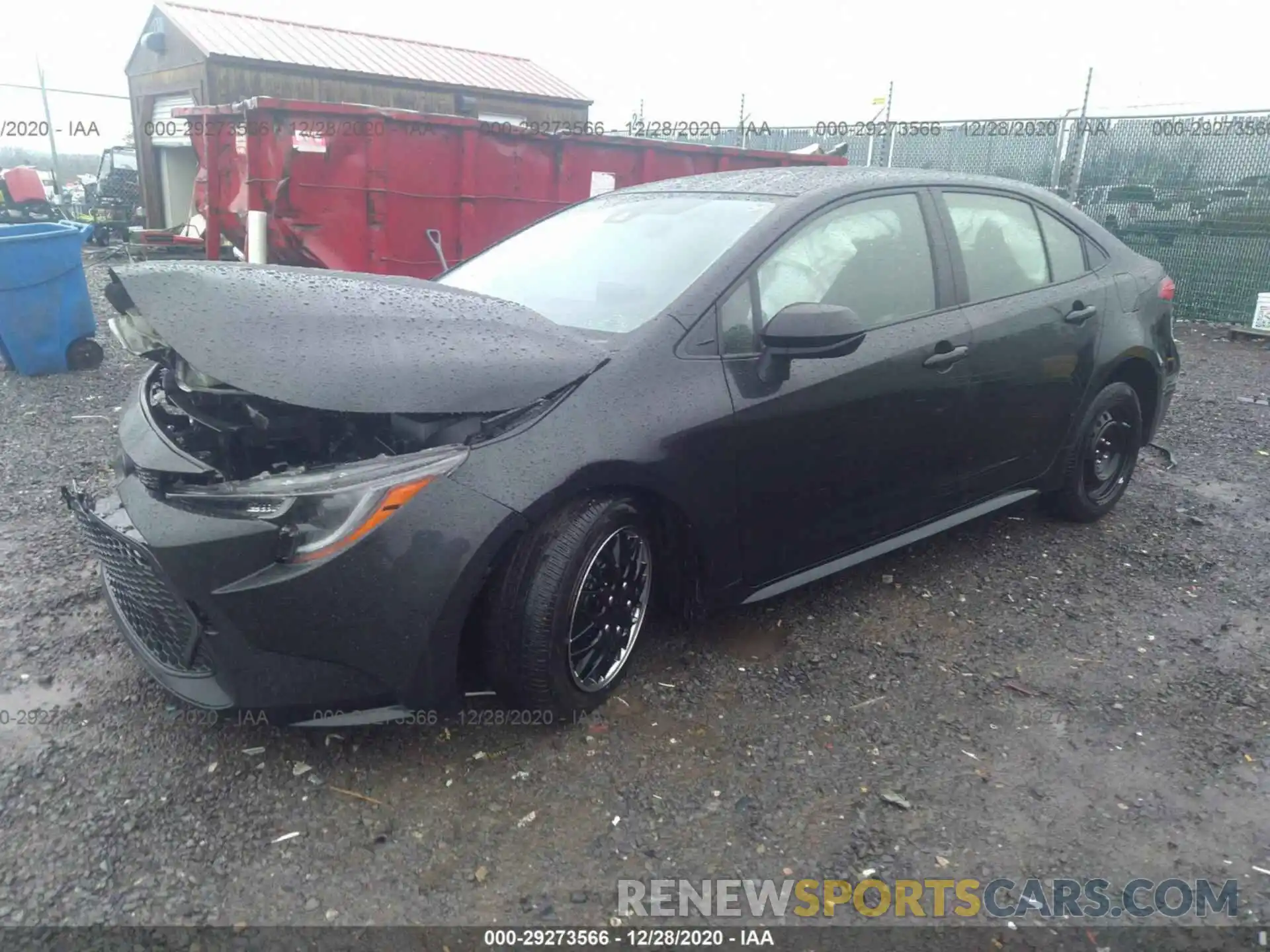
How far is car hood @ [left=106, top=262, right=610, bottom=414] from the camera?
2256 mm

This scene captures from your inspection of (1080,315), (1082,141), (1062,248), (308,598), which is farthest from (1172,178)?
(308,598)

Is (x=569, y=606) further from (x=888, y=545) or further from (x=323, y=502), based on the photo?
(x=888, y=545)

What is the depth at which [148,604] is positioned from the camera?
8.11 ft

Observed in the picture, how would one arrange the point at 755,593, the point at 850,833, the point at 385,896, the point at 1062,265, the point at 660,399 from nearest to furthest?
the point at 385,896 → the point at 850,833 → the point at 660,399 → the point at 755,593 → the point at 1062,265

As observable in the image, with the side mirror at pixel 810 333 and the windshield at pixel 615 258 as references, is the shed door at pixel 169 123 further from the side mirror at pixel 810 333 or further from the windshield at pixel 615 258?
the side mirror at pixel 810 333

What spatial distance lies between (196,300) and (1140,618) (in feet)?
11.3

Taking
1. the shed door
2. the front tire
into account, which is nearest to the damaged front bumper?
the front tire

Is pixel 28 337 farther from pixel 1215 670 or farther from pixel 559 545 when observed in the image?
pixel 1215 670

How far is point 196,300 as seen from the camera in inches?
95.5

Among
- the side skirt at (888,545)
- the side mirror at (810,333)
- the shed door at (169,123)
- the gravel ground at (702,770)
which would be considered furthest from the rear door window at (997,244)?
the shed door at (169,123)

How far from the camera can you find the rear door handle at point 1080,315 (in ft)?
12.9

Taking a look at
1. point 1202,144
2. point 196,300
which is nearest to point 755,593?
point 196,300

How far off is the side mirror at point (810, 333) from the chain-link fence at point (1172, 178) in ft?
26.7

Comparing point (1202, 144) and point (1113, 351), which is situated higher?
point (1202, 144)
